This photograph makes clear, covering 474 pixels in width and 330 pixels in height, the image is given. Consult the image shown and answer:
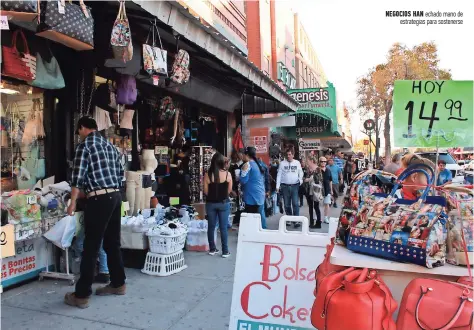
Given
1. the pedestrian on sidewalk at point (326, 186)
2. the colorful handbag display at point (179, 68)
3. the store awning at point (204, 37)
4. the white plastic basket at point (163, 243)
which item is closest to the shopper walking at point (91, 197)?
the white plastic basket at point (163, 243)

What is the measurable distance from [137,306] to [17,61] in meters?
3.09

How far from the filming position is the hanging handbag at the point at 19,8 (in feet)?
10.7

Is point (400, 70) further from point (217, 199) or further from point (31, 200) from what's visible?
point (31, 200)

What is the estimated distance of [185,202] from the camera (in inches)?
372

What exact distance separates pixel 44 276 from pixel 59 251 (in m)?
0.39

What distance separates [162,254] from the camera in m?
5.51

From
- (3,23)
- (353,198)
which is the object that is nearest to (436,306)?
(353,198)

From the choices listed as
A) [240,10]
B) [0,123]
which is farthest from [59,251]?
[240,10]

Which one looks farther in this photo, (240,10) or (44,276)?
(240,10)

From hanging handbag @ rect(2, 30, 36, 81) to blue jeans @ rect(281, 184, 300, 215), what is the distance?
5.83 metres

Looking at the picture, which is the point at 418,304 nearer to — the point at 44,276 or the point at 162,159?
the point at 44,276

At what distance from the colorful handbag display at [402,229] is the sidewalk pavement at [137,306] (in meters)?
2.23

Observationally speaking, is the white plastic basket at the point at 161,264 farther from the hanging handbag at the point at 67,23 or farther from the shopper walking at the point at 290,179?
the shopper walking at the point at 290,179

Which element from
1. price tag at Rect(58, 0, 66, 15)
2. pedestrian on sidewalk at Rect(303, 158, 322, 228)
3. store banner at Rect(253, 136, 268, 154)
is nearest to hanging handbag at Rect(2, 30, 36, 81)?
price tag at Rect(58, 0, 66, 15)
